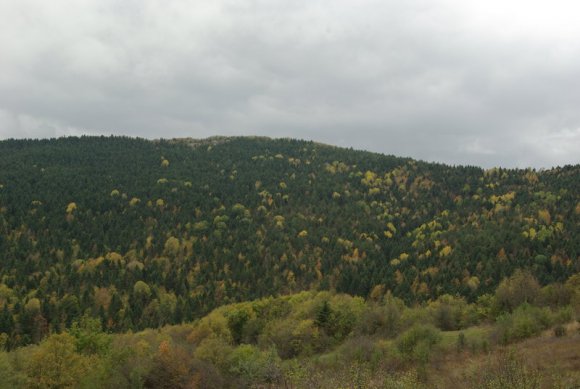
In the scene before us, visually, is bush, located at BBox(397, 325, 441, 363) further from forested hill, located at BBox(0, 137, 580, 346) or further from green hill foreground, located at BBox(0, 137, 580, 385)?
forested hill, located at BBox(0, 137, 580, 346)

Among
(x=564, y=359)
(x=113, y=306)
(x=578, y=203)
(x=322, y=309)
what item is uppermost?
(x=578, y=203)

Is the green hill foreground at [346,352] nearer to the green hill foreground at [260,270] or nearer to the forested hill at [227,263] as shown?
the green hill foreground at [260,270]

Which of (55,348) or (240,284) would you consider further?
(240,284)

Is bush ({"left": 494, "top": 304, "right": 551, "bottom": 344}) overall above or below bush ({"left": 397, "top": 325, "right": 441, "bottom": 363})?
above

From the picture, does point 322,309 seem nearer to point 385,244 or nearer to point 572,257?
point 572,257

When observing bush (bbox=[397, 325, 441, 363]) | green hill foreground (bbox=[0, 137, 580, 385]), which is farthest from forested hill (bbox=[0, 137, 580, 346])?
bush (bbox=[397, 325, 441, 363])

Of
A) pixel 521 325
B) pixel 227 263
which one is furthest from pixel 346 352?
pixel 227 263

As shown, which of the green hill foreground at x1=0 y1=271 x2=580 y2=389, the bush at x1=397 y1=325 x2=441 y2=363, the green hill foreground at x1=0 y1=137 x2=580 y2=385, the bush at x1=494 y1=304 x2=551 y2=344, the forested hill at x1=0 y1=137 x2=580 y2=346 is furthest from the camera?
the forested hill at x1=0 y1=137 x2=580 y2=346

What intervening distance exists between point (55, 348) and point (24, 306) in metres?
77.2

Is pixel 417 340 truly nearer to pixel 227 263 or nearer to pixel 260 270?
pixel 260 270

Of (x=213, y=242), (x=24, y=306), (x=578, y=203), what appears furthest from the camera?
(x=213, y=242)

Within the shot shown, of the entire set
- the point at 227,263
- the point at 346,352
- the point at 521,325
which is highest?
the point at 521,325

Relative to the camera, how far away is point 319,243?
193 metres

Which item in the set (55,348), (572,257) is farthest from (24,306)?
(572,257)
